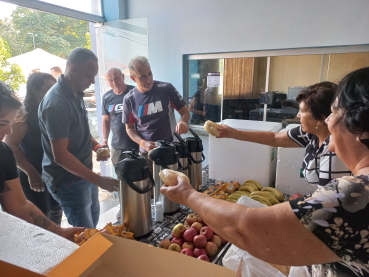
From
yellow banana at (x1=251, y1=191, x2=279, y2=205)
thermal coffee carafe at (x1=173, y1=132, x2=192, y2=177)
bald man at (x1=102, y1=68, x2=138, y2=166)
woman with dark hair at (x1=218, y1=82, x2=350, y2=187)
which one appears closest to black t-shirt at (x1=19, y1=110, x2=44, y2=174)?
bald man at (x1=102, y1=68, x2=138, y2=166)

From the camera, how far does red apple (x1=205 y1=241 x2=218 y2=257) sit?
1264 millimetres

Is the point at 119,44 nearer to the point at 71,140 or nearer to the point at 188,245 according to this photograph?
the point at 71,140

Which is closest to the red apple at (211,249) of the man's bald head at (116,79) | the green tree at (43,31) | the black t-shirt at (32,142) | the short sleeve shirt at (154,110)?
the short sleeve shirt at (154,110)

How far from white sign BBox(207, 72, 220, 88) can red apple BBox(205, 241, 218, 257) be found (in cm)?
320

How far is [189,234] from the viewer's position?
133 cm

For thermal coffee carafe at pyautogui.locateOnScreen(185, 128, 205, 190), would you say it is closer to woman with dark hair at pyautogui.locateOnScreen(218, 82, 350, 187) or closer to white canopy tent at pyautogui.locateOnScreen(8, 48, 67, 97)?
woman with dark hair at pyautogui.locateOnScreen(218, 82, 350, 187)

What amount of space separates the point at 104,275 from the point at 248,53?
356 cm

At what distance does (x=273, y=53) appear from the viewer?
3443 millimetres

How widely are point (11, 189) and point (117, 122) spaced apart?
6.24 feet

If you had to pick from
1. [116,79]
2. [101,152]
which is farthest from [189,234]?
[116,79]

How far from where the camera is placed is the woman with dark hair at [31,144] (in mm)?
2066

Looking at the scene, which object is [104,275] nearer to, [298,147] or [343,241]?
[343,241]

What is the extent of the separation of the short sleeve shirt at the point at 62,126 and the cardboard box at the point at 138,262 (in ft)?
3.88

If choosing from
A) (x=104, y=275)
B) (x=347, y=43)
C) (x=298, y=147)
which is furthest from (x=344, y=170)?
(x=347, y=43)
